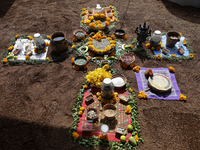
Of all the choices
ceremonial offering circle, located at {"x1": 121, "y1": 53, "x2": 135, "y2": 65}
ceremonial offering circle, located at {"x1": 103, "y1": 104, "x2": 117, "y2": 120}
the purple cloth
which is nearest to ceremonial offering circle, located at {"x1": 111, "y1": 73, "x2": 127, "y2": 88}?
the purple cloth

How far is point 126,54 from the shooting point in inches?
346

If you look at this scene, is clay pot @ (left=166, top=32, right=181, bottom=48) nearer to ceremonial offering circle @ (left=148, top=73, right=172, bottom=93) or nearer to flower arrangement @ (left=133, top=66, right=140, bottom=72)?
ceremonial offering circle @ (left=148, top=73, right=172, bottom=93)

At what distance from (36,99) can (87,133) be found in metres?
3.17

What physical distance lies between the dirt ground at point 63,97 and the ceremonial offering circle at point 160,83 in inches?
26.0

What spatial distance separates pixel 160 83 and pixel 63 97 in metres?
5.03

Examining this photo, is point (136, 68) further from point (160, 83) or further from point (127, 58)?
point (160, 83)

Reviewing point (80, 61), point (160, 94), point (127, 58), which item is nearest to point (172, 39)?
point (127, 58)

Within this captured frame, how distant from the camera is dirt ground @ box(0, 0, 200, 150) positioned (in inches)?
231

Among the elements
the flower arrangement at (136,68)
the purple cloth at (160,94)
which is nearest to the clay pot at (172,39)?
the purple cloth at (160,94)

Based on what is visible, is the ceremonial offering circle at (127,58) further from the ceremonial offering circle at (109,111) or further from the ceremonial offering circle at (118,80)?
the ceremonial offering circle at (109,111)

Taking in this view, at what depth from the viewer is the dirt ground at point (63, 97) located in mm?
5859

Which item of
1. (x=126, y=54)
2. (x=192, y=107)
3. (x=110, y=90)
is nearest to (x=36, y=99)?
(x=110, y=90)

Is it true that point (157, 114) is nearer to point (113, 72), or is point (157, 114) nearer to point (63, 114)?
point (113, 72)

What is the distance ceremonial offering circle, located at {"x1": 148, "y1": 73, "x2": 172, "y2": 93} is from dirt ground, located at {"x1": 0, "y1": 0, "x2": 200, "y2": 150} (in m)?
0.66
